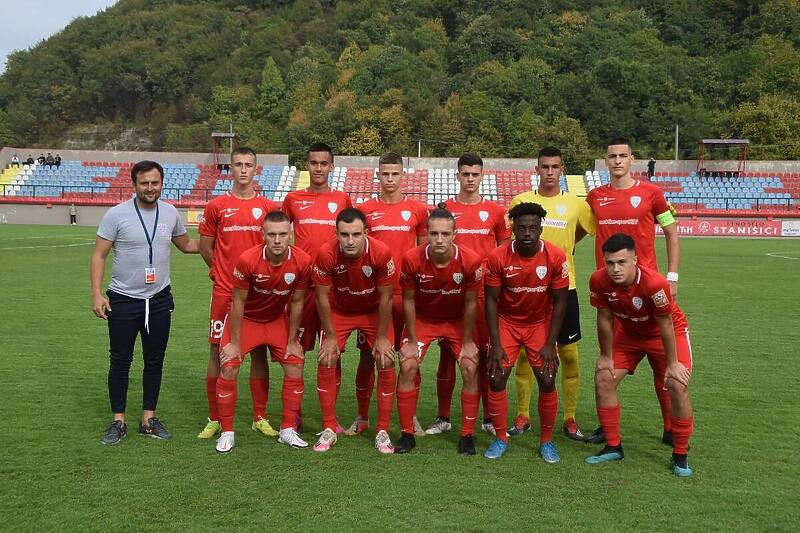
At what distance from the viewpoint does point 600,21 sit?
3108 inches

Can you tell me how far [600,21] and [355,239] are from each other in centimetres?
7986

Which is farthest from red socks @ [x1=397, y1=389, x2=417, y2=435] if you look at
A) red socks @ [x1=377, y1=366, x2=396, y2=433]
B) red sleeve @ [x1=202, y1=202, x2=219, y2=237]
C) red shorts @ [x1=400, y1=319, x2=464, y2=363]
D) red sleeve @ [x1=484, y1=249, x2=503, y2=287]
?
red sleeve @ [x1=202, y1=202, x2=219, y2=237]

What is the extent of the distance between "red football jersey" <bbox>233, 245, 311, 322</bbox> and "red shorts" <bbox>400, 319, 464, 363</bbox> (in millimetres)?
Result: 919

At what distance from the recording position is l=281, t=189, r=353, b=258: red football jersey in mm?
6496

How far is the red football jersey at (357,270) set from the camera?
5.78 m

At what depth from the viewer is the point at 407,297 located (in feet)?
19.1

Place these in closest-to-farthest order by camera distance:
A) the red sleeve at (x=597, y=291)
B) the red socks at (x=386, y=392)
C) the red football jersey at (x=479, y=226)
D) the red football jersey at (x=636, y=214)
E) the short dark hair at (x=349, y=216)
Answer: the red sleeve at (x=597, y=291) < the short dark hair at (x=349, y=216) < the red socks at (x=386, y=392) < the red football jersey at (x=636, y=214) < the red football jersey at (x=479, y=226)

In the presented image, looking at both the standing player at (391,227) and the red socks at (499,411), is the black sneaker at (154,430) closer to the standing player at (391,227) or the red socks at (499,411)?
the standing player at (391,227)

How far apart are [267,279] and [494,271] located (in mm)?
1644

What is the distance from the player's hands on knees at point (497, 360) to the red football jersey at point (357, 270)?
897 millimetres

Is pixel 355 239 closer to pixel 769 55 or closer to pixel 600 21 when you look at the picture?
pixel 769 55

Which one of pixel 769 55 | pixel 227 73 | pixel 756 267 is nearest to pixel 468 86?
pixel 769 55

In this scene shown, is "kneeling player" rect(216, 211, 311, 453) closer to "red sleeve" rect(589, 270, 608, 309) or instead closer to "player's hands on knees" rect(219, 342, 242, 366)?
"player's hands on knees" rect(219, 342, 242, 366)

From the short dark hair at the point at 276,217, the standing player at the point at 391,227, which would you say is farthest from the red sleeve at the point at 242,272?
the standing player at the point at 391,227
